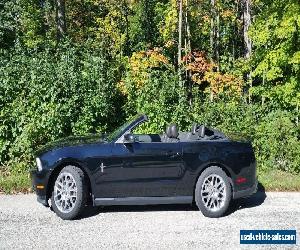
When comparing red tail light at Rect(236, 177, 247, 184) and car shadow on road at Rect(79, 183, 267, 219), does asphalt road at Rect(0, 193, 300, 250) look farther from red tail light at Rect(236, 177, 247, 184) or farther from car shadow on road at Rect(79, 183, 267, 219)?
red tail light at Rect(236, 177, 247, 184)

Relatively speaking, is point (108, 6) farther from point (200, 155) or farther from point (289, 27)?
point (200, 155)

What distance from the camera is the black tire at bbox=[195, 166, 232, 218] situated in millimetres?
7098

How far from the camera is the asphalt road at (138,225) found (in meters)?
5.82

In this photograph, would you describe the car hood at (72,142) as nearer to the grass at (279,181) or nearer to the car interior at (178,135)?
the car interior at (178,135)

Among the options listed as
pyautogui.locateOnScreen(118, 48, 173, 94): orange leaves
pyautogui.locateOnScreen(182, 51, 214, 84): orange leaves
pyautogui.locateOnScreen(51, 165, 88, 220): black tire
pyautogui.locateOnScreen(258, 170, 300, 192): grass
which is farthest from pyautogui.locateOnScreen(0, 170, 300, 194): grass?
pyautogui.locateOnScreen(182, 51, 214, 84): orange leaves

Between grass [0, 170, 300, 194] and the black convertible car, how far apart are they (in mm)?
1439

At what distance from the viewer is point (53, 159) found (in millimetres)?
6965

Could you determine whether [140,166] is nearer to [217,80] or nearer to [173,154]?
[173,154]

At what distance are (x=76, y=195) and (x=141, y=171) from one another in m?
1.06

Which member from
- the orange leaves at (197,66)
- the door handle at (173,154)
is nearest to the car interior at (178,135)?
the door handle at (173,154)

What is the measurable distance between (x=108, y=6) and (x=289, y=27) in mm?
19888

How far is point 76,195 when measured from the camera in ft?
22.6

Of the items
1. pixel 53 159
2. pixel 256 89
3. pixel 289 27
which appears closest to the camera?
pixel 53 159

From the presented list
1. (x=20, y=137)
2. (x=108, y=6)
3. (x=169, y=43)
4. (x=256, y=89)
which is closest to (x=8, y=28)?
(x=20, y=137)
